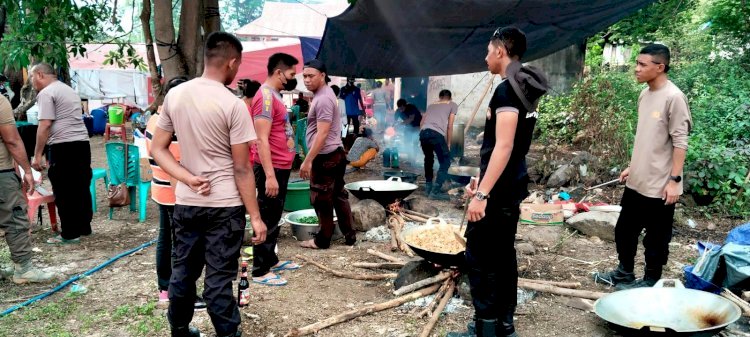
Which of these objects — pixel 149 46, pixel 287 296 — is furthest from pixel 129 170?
pixel 287 296

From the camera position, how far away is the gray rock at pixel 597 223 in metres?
6.52

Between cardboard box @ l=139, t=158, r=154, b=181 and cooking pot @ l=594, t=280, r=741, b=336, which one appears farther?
cardboard box @ l=139, t=158, r=154, b=181

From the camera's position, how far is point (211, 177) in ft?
10.7

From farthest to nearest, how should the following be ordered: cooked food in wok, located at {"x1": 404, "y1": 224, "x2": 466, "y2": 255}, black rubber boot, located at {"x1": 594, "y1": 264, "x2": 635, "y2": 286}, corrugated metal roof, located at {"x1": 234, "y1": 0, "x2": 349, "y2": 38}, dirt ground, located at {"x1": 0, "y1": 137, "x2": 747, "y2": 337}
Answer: corrugated metal roof, located at {"x1": 234, "y1": 0, "x2": 349, "y2": 38}
cooked food in wok, located at {"x1": 404, "y1": 224, "x2": 466, "y2": 255}
black rubber boot, located at {"x1": 594, "y1": 264, "x2": 635, "y2": 286}
dirt ground, located at {"x1": 0, "y1": 137, "x2": 747, "y2": 337}

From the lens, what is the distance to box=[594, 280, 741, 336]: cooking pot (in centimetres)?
364

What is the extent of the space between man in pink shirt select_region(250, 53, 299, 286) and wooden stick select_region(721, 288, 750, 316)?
361 centimetres

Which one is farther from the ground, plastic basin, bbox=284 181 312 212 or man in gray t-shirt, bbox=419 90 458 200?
man in gray t-shirt, bbox=419 90 458 200

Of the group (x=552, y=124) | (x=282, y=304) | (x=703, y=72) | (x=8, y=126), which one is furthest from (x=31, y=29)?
(x=703, y=72)

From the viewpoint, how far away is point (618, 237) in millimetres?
4863

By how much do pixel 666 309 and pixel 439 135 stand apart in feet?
17.8

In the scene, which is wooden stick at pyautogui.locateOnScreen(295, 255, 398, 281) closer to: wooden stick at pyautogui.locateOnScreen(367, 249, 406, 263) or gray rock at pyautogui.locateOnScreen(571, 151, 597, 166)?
wooden stick at pyautogui.locateOnScreen(367, 249, 406, 263)

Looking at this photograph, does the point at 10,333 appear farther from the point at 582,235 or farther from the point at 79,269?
the point at 582,235

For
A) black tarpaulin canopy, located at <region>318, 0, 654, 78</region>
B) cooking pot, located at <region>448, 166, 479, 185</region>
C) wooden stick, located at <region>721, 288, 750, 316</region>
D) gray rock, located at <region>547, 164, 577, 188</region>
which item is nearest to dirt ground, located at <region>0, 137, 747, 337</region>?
Answer: wooden stick, located at <region>721, 288, 750, 316</region>

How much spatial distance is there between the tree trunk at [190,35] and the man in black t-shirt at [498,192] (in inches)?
156
